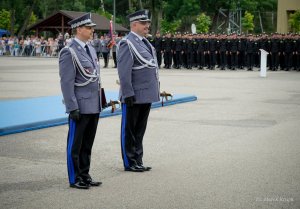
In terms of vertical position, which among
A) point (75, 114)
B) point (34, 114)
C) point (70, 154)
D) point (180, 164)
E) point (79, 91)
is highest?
point (79, 91)

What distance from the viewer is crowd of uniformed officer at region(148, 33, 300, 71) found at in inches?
1344

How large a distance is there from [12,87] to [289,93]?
8829 millimetres

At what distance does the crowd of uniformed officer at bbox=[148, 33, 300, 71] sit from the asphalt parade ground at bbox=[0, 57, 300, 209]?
19400mm

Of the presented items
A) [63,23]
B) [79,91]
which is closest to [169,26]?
[63,23]

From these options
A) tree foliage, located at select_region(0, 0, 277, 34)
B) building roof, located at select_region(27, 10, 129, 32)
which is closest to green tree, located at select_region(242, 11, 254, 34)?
tree foliage, located at select_region(0, 0, 277, 34)

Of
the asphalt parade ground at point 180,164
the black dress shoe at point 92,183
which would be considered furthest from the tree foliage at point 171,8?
the black dress shoe at point 92,183

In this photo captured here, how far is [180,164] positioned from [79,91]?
209cm

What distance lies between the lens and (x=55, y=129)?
1188 centimetres

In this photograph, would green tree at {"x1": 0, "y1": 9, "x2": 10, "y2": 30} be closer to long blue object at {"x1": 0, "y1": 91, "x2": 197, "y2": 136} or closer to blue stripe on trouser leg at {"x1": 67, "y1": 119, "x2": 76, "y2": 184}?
long blue object at {"x1": 0, "y1": 91, "x2": 197, "y2": 136}

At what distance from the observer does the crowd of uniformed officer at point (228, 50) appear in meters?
34.1

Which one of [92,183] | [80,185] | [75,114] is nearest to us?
[75,114]

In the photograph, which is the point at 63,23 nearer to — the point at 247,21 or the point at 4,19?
the point at 4,19

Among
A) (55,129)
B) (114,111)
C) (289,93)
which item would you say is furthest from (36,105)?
(289,93)

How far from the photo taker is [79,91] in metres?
7.25
